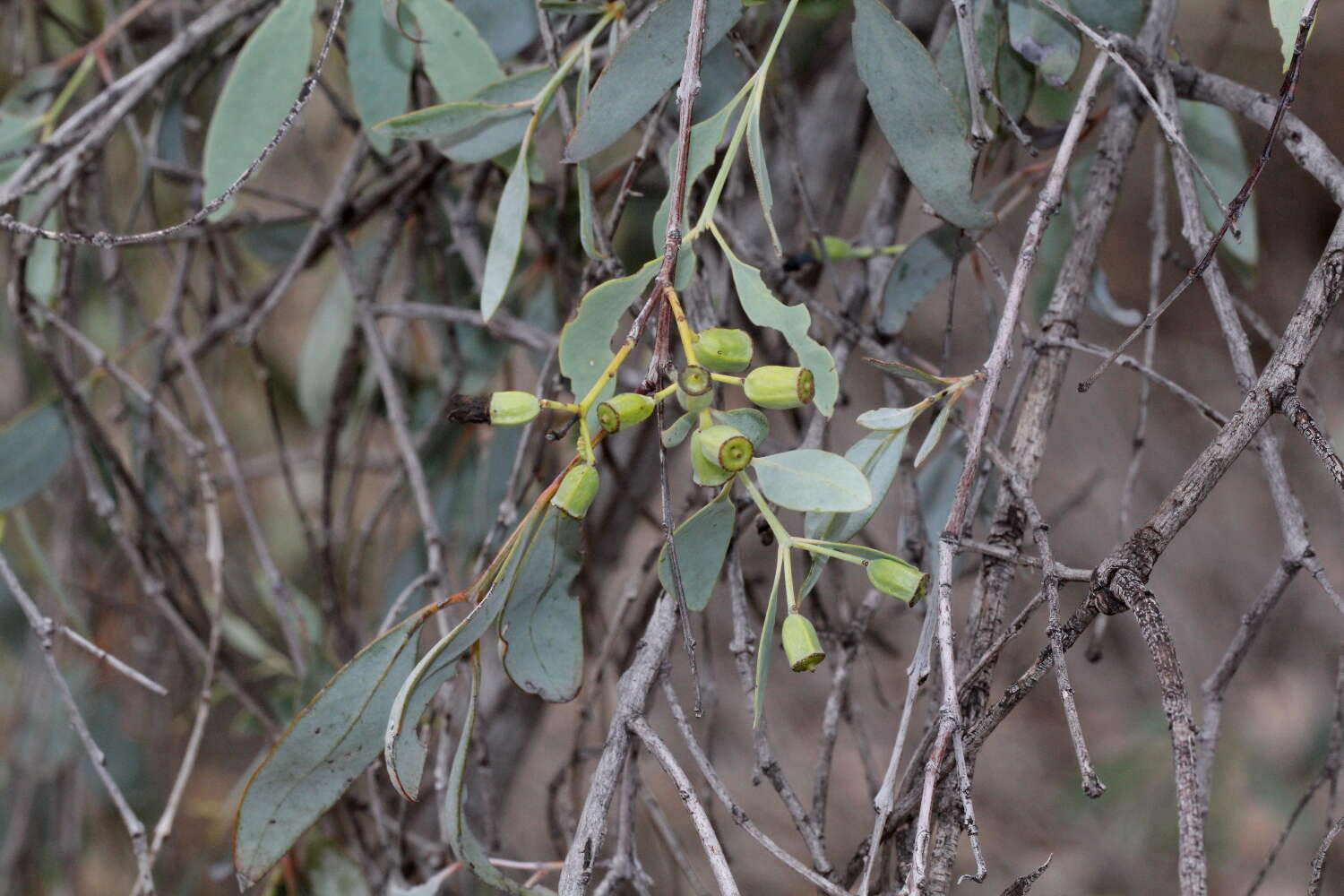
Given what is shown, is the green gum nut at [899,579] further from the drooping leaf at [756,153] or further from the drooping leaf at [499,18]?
the drooping leaf at [499,18]

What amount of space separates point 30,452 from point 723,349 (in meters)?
0.77

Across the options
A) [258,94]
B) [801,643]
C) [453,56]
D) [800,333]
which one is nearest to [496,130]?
[453,56]

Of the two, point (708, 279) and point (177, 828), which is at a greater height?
point (708, 279)

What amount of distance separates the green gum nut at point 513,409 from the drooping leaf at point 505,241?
130mm

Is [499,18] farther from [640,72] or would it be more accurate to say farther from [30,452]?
[30,452]

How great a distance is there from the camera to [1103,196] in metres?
0.66

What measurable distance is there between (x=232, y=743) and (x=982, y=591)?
6.02ft

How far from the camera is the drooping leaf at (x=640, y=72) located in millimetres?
570

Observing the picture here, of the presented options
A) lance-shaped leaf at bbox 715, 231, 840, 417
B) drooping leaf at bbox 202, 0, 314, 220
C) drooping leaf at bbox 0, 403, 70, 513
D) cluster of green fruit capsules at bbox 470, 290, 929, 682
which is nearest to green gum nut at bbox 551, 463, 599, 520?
cluster of green fruit capsules at bbox 470, 290, 929, 682

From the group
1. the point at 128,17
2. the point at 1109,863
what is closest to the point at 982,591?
the point at 128,17

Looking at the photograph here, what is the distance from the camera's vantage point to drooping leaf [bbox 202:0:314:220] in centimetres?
70

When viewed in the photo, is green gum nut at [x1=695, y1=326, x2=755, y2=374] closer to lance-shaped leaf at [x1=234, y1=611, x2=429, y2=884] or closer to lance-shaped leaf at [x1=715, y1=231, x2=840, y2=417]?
lance-shaped leaf at [x1=715, y1=231, x2=840, y2=417]

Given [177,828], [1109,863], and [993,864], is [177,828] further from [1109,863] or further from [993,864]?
[1109,863]

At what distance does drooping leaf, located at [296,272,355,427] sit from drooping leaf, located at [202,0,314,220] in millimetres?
397
